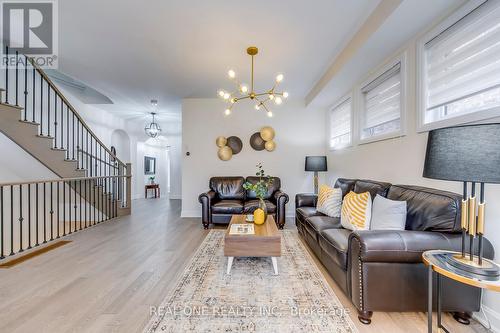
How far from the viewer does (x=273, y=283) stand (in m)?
2.21

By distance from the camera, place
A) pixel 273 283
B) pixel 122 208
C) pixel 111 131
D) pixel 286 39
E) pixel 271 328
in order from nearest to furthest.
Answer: pixel 271 328 → pixel 273 283 → pixel 286 39 → pixel 122 208 → pixel 111 131

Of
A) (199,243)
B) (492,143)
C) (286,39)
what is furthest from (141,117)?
(492,143)

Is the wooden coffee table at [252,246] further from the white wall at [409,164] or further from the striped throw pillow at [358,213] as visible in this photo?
the white wall at [409,164]

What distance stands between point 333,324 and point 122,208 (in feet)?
17.0

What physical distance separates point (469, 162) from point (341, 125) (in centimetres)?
347

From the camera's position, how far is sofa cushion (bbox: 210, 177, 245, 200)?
4747 mm

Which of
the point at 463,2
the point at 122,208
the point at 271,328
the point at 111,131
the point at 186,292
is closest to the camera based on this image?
the point at 271,328

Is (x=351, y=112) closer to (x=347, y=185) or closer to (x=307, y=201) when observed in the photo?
(x=347, y=185)

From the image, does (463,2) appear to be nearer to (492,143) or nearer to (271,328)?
(492,143)

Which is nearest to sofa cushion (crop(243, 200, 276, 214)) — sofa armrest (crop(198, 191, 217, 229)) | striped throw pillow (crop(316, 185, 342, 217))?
sofa armrest (crop(198, 191, 217, 229))

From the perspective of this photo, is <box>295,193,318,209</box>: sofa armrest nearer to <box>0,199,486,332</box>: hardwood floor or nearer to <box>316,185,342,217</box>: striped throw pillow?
<box>316,185,342,217</box>: striped throw pillow

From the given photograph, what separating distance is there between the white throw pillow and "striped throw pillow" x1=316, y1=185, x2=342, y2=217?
2.72 feet

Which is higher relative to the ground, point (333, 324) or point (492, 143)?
point (492, 143)

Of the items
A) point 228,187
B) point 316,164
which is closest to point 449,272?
point 316,164
